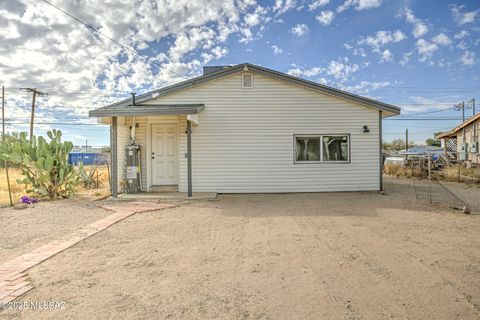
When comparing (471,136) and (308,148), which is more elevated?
(471,136)

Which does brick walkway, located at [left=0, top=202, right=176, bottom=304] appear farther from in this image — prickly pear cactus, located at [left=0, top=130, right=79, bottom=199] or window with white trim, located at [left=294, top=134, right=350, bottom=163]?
window with white trim, located at [left=294, top=134, right=350, bottom=163]

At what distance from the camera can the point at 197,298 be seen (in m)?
2.80

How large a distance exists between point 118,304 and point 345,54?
15663mm

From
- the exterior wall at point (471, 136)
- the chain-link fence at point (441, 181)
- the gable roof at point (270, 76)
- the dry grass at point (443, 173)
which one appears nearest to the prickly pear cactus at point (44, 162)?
the gable roof at point (270, 76)

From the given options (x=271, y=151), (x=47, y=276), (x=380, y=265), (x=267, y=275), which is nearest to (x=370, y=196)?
(x=271, y=151)

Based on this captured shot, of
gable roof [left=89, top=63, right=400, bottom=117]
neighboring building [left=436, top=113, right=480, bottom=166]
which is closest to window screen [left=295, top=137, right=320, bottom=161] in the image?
gable roof [left=89, top=63, right=400, bottom=117]

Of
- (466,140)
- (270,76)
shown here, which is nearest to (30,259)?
(270,76)

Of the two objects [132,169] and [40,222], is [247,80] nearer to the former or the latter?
[132,169]

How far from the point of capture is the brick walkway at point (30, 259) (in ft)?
9.73

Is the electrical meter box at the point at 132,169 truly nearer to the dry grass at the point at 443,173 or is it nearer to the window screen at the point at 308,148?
the window screen at the point at 308,148

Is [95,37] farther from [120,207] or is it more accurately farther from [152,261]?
[152,261]

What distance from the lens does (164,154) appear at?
1043 cm

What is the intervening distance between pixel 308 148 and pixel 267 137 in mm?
1525

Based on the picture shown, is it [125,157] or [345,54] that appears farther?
[345,54]
